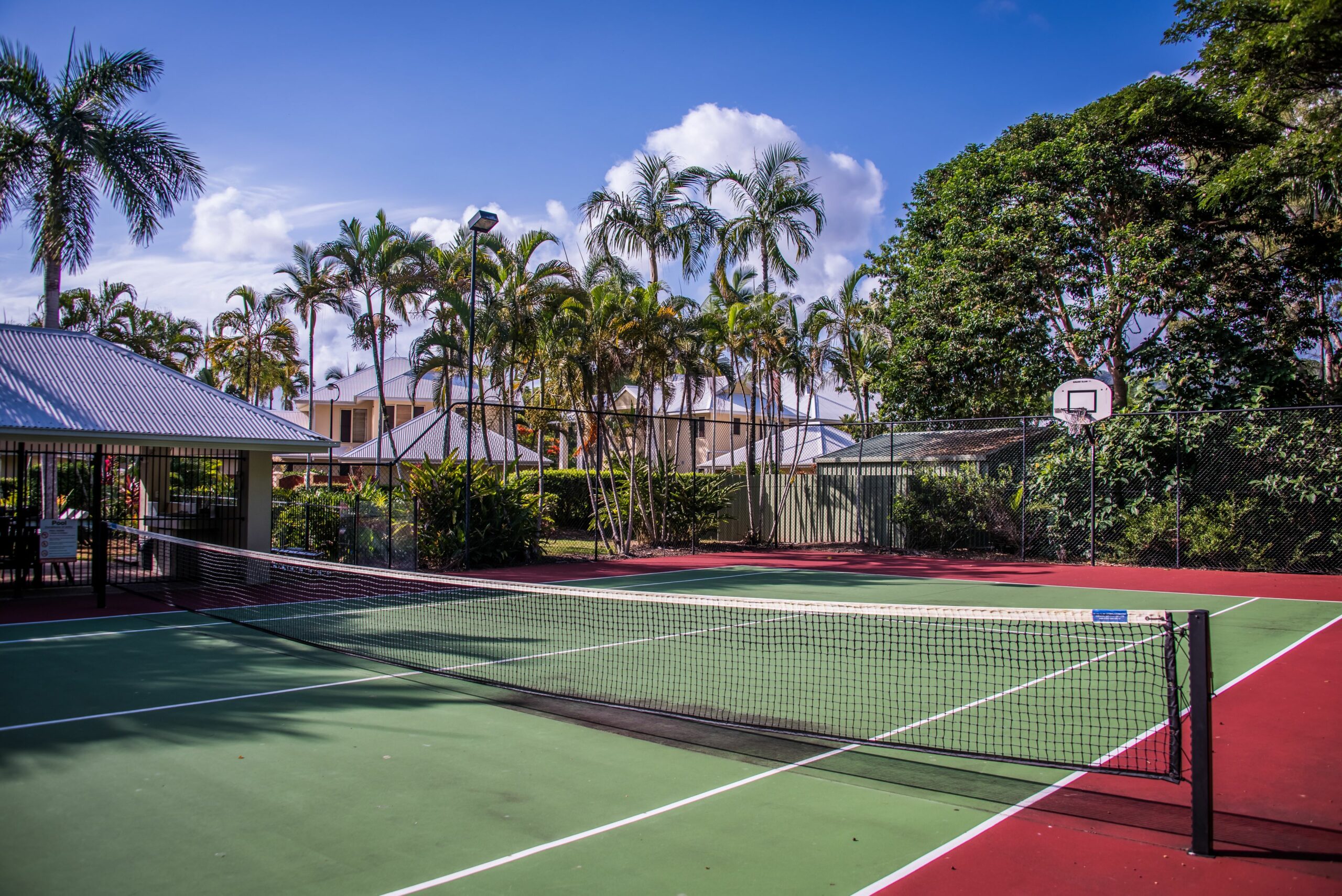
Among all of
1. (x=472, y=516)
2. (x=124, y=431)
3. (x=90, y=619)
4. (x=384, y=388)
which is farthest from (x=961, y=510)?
(x=384, y=388)

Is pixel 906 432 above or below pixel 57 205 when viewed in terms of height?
below

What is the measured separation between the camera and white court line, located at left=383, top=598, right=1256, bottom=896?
430cm

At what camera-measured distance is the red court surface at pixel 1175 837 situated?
13.9 ft

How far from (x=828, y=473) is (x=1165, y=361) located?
9378 mm

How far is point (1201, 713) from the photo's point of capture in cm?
439

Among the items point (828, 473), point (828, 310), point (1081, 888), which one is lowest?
point (1081, 888)

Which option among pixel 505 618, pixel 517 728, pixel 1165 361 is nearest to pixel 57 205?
pixel 505 618

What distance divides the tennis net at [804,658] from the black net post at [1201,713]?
285 mm

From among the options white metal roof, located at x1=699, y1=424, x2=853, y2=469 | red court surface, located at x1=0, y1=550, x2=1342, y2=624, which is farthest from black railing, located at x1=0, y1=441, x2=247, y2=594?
white metal roof, located at x1=699, y1=424, x2=853, y2=469

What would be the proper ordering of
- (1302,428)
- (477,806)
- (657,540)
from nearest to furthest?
1. (477,806)
2. (1302,428)
3. (657,540)

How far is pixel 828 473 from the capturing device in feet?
88.1

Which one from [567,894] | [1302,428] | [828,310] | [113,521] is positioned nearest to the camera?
[567,894]

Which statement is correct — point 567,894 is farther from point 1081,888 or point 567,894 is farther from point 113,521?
point 113,521

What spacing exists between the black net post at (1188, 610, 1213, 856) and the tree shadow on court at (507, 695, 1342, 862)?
334mm
